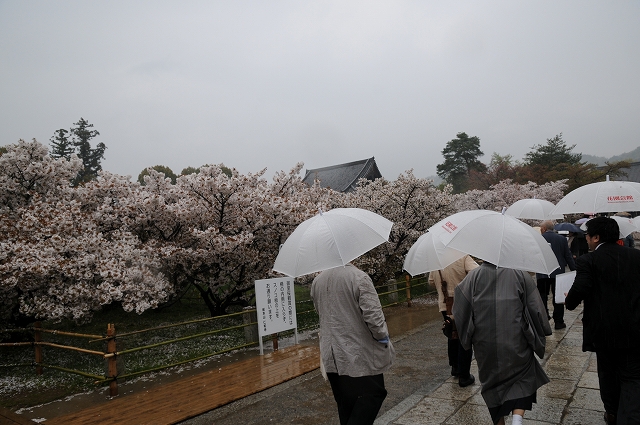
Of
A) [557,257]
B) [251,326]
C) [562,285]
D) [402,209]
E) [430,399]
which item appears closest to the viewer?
[562,285]

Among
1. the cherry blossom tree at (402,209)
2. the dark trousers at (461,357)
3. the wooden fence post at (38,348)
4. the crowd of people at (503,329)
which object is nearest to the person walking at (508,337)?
the crowd of people at (503,329)

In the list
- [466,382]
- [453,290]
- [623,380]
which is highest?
[453,290]

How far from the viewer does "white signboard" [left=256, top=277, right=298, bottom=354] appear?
757cm

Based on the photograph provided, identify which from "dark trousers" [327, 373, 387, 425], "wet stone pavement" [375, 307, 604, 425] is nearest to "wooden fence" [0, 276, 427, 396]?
"wet stone pavement" [375, 307, 604, 425]

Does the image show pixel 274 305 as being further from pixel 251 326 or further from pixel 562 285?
pixel 562 285

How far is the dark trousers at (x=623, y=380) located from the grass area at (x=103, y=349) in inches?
224

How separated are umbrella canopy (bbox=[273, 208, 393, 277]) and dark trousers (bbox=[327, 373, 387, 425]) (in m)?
0.82

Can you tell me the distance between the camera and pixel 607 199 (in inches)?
218

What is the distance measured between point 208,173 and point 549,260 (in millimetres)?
7953

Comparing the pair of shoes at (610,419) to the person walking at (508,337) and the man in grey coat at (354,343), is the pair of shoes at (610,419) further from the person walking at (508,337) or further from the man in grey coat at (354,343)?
the man in grey coat at (354,343)

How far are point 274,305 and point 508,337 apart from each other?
511 centimetres

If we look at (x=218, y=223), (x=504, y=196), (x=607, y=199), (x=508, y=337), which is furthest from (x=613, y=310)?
(x=504, y=196)

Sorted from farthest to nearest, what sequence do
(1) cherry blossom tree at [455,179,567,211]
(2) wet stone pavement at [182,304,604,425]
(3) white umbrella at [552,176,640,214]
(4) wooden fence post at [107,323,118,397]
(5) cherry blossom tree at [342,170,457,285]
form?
1. (1) cherry blossom tree at [455,179,567,211]
2. (5) cherry blossom tree at [342,170,457,285]
3. (4) wooden fence post at [107,323,118,397]
4. (3) white umbrella at [552,176,640,214]
5. (2) wet stone pavement at [182,304,604,425]

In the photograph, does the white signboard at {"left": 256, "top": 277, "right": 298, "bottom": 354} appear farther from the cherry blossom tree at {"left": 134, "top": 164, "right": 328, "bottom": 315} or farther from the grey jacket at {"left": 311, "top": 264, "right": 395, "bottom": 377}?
the grey jacket at {"left": 311, "top": 264, "right": 395, "bottom": 377}
